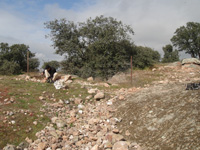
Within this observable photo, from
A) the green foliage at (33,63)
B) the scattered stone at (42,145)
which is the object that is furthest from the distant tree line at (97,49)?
the scattered stone at (42,145)

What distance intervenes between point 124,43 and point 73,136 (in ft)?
37.8

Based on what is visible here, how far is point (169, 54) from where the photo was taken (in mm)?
36531

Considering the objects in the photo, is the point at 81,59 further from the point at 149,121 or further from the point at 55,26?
the point at 149,121

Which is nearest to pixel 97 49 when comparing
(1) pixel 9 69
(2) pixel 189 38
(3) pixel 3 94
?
(3) pixel 3 94

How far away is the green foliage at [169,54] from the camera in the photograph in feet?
114

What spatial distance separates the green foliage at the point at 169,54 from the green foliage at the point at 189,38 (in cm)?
196

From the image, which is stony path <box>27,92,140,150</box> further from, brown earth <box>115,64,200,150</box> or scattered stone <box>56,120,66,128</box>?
brown earth <box>115,64,200,150</box>

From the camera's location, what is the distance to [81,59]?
51.3 feet

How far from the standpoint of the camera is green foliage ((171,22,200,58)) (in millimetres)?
30469

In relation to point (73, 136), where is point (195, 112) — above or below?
above

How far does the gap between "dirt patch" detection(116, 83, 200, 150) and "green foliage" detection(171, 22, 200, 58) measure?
29912 mm

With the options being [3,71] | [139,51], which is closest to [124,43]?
[139,51]

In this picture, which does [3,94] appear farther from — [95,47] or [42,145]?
[95,47]

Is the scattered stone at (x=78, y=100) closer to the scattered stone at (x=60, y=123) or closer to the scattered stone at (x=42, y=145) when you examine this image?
the scattered stone at (x=60, y=123)
